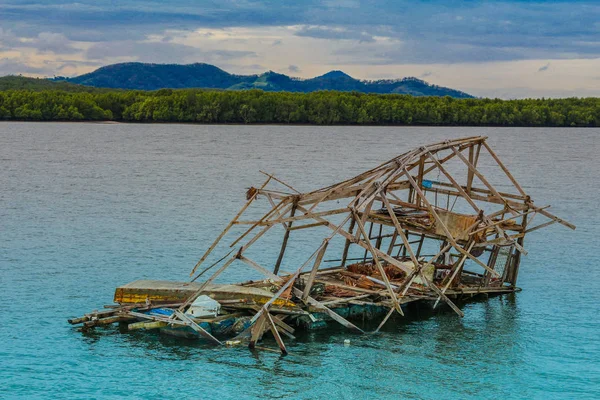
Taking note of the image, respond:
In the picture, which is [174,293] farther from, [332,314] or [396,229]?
→ [396,229]

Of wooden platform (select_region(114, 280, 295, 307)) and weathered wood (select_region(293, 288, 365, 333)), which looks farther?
wooden platform (select_region(114, 280, 295, 307))

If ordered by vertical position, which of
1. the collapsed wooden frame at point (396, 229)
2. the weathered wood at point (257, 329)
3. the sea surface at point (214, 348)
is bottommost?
the sea surface at point (214, 348)

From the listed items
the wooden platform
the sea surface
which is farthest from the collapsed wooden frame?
the sea surface

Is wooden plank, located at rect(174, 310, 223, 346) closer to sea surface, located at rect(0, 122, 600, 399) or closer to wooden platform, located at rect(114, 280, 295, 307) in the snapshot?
sea surface, located at rect(0, 122, 600, 399)

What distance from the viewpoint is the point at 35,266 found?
33.3 m

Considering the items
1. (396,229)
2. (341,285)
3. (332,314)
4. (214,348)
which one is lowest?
(214,348)

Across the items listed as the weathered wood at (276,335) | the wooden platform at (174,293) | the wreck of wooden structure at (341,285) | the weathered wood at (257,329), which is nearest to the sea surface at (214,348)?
the weathered wood at (276,335)

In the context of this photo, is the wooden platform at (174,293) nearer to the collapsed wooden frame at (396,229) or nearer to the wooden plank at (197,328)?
the collapsed wooden frame at (396,229)

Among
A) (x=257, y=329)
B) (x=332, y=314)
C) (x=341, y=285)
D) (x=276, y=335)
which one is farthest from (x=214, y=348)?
(x=341, y=285)

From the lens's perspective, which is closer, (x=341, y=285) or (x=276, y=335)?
(x=276, y=335)

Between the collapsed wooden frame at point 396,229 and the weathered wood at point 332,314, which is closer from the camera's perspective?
the weathered wood at point 332,314

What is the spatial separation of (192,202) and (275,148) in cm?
6929

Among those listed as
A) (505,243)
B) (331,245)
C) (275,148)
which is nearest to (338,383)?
(505,243)

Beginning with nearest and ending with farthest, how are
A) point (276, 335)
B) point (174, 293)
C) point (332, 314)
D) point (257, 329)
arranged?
point (276, 335) < point (257, 329) < point (332, 314) < point (174, 293)
